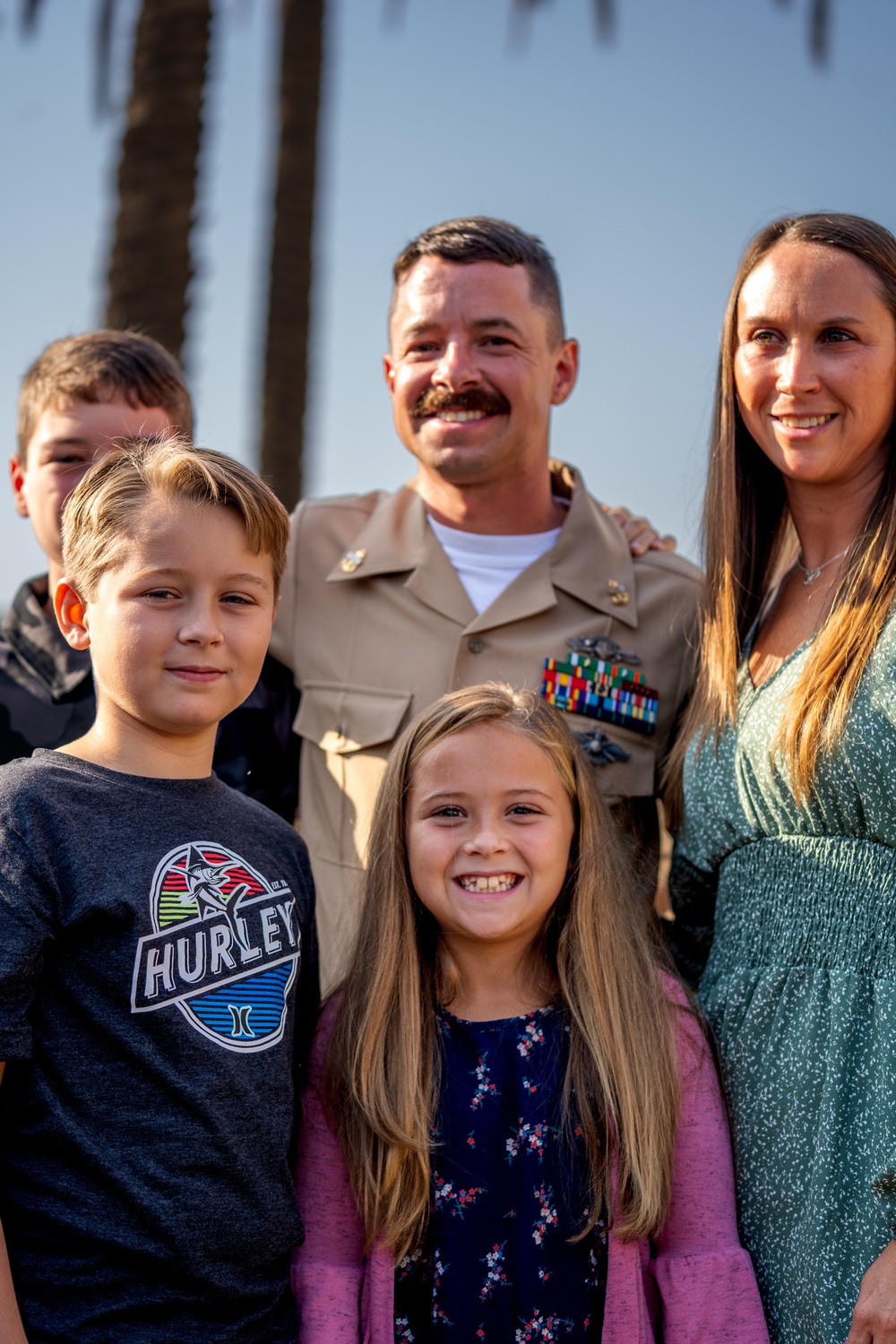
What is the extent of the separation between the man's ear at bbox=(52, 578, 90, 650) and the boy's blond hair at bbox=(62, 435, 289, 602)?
0.06 ft

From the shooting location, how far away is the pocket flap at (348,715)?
3107 mm

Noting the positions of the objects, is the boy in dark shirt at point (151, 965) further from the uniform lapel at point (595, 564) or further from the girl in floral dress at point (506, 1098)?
the uniform lapel at point (595, 564)

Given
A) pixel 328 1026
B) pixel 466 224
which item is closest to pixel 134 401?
pixel 466 224

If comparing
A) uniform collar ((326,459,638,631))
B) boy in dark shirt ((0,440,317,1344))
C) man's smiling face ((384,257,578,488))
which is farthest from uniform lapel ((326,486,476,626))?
boy in dark shirt ((0,440,317,1344))

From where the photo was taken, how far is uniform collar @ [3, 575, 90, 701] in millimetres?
2908

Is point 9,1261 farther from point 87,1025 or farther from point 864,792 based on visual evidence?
point 864,792

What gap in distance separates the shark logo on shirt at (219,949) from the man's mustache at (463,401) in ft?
4.87

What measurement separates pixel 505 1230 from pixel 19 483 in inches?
78.3

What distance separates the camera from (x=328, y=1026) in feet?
7.91

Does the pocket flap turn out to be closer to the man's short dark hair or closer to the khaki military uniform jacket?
the khaki military uniform jacket

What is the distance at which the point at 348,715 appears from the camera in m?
3.16

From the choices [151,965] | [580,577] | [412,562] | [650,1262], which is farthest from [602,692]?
[151,965]

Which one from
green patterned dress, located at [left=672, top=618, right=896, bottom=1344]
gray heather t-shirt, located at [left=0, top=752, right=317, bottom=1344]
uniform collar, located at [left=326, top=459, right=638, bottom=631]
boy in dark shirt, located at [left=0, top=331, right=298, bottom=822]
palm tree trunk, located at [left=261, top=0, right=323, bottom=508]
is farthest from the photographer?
palm tree trunk, located at [left=261, top=0, right=323, bottom=508]

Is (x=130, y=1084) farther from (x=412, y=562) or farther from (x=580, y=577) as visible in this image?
(x=580, y=577)
